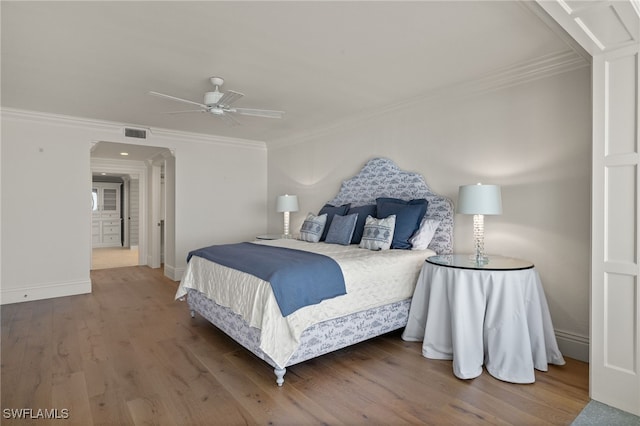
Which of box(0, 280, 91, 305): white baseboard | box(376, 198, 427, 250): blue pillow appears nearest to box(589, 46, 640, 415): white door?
box(376, 198, 427, 250): blue pillow

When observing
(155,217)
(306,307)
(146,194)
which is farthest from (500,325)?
(146,194)

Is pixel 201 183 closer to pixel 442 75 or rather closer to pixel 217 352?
pixel 217 352

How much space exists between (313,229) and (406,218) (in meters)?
1.21

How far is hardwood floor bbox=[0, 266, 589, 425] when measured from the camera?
2037 mm

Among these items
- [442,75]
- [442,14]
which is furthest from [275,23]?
[442,75]

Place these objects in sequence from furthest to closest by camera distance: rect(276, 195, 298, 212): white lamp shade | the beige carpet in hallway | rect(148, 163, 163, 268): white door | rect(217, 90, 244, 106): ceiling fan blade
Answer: the beige carpet in hallway < rect(148, 163, 163, 268): white door < rect(276, 195, 298, 212): white lamp shade < rect(217, 90, 244, 106): ceiling fan blade

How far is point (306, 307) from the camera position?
8.22 ft

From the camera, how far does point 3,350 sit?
294 centimetres

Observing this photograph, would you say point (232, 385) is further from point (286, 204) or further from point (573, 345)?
point (286, 204)

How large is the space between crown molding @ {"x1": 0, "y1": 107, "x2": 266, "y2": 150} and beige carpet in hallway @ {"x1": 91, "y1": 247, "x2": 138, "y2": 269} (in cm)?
335

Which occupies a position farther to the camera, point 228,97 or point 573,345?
point 228,97

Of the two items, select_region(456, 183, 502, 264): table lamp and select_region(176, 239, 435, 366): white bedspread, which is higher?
select_region(456, 183, 502, 264): table lamp

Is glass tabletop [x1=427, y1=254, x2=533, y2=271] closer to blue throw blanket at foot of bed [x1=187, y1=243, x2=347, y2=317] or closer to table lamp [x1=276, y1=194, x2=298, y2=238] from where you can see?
blue throw blanket at foot of bed [x1=187, y1=243, x2=347, y2=317]

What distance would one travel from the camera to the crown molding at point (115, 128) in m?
4.45
